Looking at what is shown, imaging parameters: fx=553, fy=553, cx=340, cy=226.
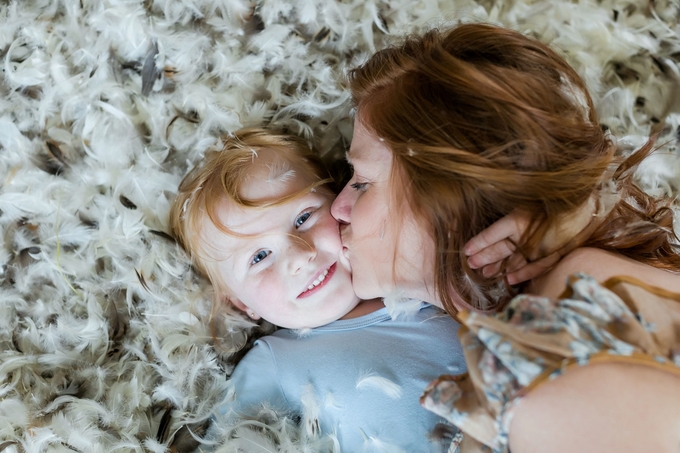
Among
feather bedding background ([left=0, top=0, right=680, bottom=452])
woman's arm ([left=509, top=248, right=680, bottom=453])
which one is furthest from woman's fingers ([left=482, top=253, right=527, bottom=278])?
feather bedding background ([left=0, top=0, right=680, bottom=452])

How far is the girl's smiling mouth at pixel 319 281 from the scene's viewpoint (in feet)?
5.32

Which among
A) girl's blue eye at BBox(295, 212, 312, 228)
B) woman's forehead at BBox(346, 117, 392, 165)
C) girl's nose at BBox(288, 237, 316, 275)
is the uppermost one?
woman's forehead at BBox(346, 117, 392, 165)

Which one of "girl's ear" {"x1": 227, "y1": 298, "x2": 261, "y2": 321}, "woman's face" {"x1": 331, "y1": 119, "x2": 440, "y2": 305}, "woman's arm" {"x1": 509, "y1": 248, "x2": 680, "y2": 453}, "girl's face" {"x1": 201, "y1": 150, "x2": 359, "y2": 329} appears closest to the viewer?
"woman's arm" {"x1": 509, "y1": 248, "x2": 680, "y2": 453}

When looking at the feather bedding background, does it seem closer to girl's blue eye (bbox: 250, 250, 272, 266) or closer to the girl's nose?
girl's blue eye (bbox: 250, 250, 272, 266)

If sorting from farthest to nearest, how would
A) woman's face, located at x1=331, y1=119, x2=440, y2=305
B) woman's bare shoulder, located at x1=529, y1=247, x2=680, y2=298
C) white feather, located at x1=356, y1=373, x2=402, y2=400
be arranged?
1. white feather, located at x1=356, y1=373, x2=402, y2=400
2. woman's face, located at x1=331, y1=119, x2=440, y2=305
3. woman's bare shoulder, located at x1=529, y1=247, x2=680, y2=298

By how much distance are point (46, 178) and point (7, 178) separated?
0.12 m

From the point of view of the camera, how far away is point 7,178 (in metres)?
1.81

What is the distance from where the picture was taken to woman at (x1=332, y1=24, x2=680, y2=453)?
3.11 ft

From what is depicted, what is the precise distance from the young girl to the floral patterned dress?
A: 1.41ft

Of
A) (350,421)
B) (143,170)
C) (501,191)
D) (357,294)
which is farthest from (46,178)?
(501,191)

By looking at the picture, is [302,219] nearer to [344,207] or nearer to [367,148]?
[344,207]

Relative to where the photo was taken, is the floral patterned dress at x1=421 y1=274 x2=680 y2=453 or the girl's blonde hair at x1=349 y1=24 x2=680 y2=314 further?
the girl's blonde hair at x1=349 y1=24 x2=680 y2=314

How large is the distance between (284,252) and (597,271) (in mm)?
834

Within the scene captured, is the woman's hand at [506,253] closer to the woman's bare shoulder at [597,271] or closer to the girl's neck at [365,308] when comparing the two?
the woman's bare shoulder at [597,271]
